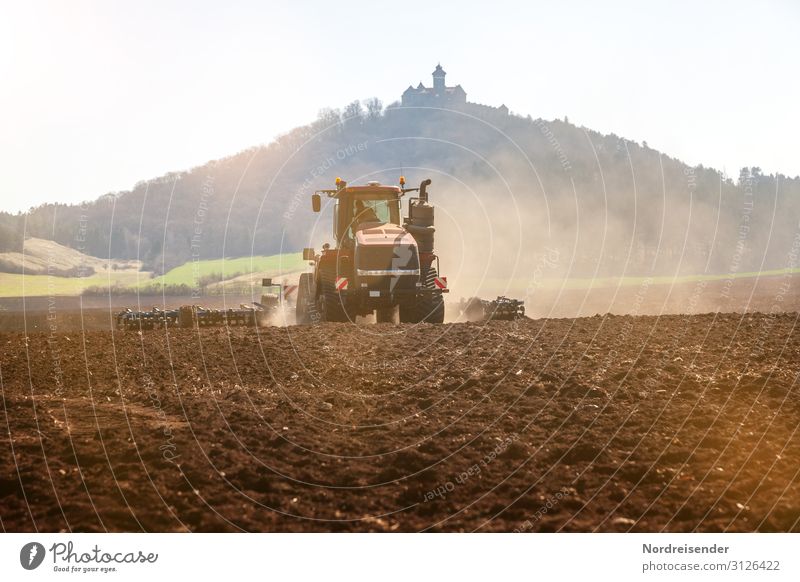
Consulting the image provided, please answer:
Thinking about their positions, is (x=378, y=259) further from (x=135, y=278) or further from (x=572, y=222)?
(x=572, y=222)

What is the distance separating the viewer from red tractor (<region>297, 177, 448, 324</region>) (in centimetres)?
2291

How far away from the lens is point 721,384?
1297 centimetres

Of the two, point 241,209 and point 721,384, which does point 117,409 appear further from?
point 241,209

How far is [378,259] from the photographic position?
22.8 metres

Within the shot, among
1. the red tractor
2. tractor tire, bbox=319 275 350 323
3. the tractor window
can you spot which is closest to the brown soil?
the red tractor

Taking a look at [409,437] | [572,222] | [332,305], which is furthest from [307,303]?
[572,222]

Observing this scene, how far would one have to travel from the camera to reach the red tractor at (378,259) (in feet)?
75.2

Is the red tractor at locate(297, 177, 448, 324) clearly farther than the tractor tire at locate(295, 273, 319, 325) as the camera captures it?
No

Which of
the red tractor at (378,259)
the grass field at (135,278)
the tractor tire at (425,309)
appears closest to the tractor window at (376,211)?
the red tractor at (378,259)

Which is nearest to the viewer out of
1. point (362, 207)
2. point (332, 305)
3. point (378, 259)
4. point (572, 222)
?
point (378, 259)
